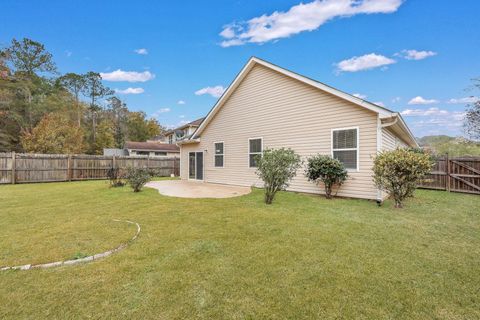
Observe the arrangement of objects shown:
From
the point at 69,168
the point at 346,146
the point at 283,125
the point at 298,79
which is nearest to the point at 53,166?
the point at 69,168

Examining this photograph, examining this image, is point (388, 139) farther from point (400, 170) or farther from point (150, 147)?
point (150, 147)

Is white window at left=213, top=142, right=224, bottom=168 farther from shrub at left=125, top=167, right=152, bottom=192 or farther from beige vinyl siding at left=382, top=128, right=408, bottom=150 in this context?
beige vinyl siding at left=382, top=128, right=408, bottom=150

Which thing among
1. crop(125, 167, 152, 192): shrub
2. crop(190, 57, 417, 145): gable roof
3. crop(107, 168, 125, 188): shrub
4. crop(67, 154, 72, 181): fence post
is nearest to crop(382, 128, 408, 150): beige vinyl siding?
crop(190, 57, 417, 145): gable roof

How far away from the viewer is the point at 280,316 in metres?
2.07

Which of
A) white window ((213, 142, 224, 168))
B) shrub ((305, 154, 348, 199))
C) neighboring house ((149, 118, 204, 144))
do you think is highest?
Answer: neighboring house ((149, 118, 204, 144))

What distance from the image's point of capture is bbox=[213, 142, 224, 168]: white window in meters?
12.6

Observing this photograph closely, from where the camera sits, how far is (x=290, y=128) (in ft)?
31.0

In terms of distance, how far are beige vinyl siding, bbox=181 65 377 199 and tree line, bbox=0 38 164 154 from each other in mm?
18620

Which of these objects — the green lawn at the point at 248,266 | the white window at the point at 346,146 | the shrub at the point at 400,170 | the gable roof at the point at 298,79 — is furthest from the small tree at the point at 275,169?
the gable roof at the point at 298,79

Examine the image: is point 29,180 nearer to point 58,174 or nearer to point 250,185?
point 58,174

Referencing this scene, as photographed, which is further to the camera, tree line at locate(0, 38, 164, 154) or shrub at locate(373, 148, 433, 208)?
tree line at locate(0, 38, 164, 154)

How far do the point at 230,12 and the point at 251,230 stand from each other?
12.3 m

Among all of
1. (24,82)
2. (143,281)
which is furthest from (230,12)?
(24,82)

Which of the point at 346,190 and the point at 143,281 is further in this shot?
the point at 346,190
